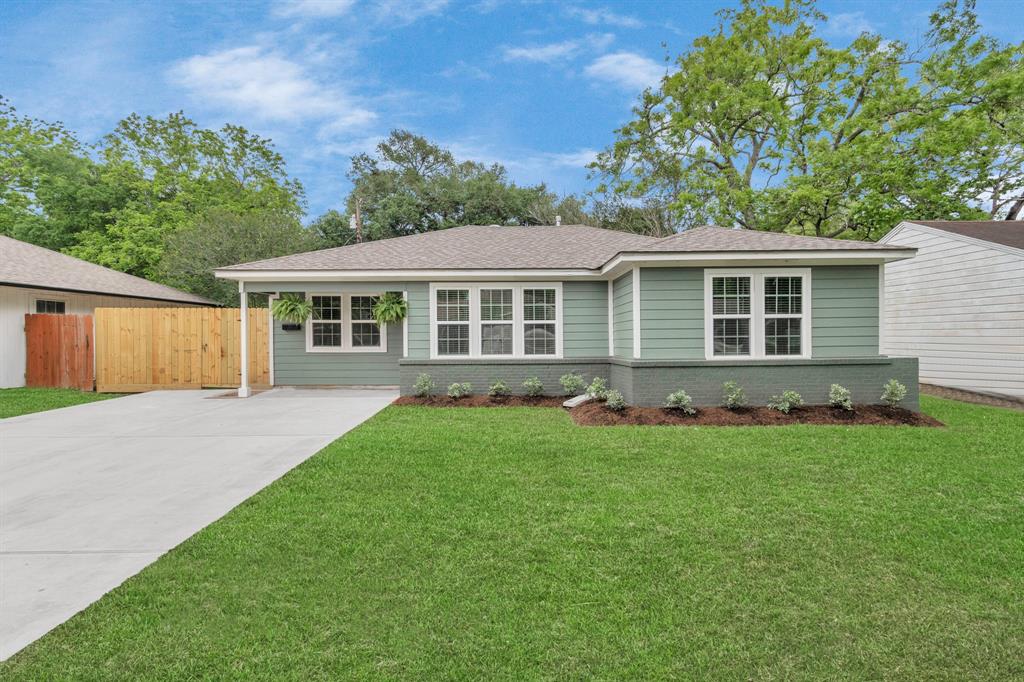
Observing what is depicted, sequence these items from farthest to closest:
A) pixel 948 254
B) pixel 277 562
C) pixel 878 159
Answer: pixel 878 159
pixel 948 254
pixel 277 562

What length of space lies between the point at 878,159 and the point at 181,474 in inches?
869

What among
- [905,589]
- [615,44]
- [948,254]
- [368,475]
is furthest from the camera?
[615,44]

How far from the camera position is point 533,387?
402 inches

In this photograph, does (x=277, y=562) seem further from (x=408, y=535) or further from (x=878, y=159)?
(x=878, y=159)

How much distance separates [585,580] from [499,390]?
743 cm

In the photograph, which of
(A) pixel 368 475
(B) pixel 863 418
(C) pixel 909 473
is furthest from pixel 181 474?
(B) pixel 863 418

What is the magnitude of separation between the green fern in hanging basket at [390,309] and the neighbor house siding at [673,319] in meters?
4.87

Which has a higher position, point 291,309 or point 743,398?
point 291,309

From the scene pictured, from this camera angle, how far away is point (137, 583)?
294 centimetres

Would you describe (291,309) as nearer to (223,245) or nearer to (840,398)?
(223,245)

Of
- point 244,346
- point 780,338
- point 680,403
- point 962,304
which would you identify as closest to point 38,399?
point 244,346

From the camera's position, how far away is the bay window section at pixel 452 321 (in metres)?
10.9

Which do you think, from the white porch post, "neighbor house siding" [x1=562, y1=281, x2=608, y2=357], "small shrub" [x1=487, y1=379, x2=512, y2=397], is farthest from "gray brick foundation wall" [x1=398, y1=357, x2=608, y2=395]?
the white porch post

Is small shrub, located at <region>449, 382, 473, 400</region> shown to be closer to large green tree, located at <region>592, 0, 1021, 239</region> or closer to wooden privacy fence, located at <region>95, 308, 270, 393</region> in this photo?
wooden privacy fence, located at <region>95, 308, 270, 393</region>
